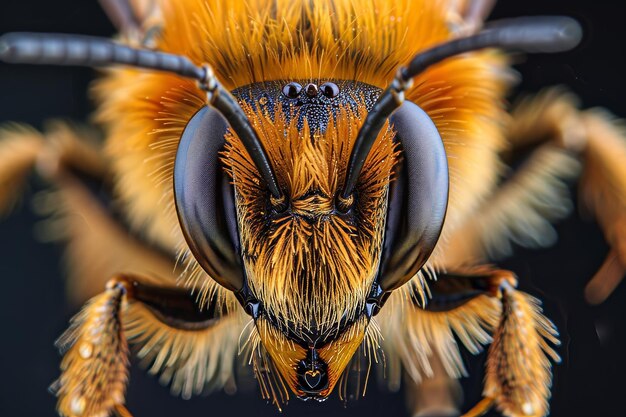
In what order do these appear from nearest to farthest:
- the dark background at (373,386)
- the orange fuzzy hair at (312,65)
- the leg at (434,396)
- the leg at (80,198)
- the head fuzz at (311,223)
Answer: the head fuzz at (311,223)
the orange fuzzy hair at (312,65)
the dark background at (373,386)
the leg at (80,198)
the leg at (434,396)

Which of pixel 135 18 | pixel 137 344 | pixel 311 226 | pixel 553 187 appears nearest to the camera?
pixel 311 226

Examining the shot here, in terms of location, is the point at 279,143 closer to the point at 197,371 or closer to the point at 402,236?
the point at 402,236

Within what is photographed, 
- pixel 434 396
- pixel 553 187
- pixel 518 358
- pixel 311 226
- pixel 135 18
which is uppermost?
pixel 135 18

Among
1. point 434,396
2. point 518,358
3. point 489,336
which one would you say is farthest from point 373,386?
point 518,358

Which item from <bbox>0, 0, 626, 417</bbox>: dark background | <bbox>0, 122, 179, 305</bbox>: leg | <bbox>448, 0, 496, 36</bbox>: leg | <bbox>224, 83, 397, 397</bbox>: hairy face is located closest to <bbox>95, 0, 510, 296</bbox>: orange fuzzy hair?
<bbox>448, 0, 496, 36</bbox>: leg

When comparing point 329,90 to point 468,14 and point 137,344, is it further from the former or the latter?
point 137,344

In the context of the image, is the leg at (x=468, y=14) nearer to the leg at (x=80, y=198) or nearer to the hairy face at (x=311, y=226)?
the hairy face at (x=311, y=226)

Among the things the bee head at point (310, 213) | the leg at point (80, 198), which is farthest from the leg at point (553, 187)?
the leg at point (80, 198)

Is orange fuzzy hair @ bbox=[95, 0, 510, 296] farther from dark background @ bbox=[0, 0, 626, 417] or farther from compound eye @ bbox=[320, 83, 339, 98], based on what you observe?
dark background @ bbox=[0, 0, 626, 417]
